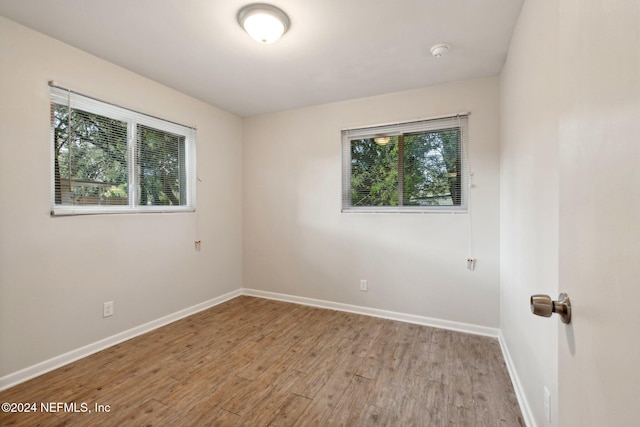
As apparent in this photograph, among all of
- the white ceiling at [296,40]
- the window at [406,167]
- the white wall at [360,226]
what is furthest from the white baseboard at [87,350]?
the white ceiling at [296,40]

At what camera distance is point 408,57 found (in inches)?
97.0

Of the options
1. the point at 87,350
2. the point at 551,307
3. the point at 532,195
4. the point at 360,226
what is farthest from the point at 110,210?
the point at 532,195

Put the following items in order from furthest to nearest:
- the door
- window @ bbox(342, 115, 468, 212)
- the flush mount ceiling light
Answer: window @ bbox(342, 115, 468, 212), the flush mount ceiling light, the door

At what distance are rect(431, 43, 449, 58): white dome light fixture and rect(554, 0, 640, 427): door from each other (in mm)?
1831

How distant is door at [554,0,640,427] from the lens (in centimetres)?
40

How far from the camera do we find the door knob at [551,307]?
633 mm

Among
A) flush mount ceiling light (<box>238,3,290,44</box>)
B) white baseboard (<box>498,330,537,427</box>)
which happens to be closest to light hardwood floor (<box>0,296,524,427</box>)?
white baseboard (<box>498,330,537,427</box>)

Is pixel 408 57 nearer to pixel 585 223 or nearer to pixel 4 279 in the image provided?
pixel 585 223

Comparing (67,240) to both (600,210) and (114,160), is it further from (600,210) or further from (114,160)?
(600,210)

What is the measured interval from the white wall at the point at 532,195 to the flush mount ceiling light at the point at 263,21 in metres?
1.48

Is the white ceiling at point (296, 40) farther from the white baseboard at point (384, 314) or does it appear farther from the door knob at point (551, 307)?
the white baseboard at point (384, 314)

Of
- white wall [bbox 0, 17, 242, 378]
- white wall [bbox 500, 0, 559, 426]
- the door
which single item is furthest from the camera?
white wall [bbox 0, 17, 242, 378]

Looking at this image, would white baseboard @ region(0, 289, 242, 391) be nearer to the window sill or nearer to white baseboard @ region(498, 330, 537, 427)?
the window sill

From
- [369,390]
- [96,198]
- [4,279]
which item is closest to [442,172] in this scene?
[369,390]
